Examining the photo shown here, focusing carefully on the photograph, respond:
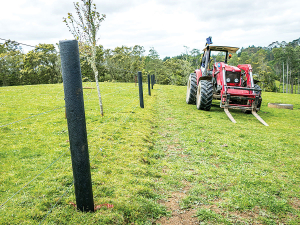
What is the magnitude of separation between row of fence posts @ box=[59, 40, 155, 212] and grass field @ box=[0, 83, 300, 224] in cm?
40

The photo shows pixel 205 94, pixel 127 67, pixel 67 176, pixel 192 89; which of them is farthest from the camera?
pixel 127 67

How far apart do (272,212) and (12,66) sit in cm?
4396

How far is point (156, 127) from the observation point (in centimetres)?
707

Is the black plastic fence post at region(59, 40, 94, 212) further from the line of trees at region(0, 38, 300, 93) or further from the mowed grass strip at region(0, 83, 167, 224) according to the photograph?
the line of trees at region(0, 38, 300, 93)

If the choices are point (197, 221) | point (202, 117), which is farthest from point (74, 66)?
point (202, 117)

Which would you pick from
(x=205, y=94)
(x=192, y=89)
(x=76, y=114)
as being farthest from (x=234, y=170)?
(x=192, y=89)

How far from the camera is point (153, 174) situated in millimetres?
3734

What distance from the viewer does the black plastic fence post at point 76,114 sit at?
81.4 inches

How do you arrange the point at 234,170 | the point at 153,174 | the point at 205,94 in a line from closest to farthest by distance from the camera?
the point at 153,174 → the point at 234,170 → the point at 205,94

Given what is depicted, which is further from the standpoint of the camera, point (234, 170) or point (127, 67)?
point (127, 67)

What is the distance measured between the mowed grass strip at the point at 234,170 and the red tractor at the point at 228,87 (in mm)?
1374

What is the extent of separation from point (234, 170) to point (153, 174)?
1.56m

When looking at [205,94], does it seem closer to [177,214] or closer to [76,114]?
[177,214]

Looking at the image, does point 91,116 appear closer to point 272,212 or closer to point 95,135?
point 95,135
